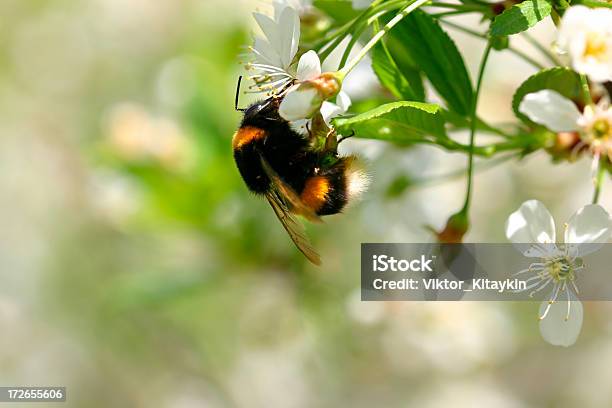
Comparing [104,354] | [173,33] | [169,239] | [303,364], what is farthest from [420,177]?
[173,33]

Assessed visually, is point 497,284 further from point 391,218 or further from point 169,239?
point 169,239

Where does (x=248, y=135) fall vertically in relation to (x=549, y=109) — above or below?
above

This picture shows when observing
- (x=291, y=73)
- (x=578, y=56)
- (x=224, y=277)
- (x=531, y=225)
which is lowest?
(x=531, y=225)

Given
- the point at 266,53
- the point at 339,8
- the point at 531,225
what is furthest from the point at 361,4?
the point at 531,225

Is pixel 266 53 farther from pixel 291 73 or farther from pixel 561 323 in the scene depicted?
pixel 561 323

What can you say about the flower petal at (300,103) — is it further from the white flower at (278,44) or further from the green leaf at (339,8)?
the green leaf at (339,8)

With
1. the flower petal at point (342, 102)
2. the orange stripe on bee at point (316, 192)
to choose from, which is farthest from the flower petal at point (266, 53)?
the orange stripe on bee at point (316, 192)

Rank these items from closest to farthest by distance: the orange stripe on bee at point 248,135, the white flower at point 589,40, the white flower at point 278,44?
1. the white flower at point 589,40
2. the white flower at point 278,44
3. the orange stripe on bee at point 248,135

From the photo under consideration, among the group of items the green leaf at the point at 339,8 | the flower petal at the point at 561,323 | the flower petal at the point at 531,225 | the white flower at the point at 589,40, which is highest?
the green leaf at the point at 339,8
